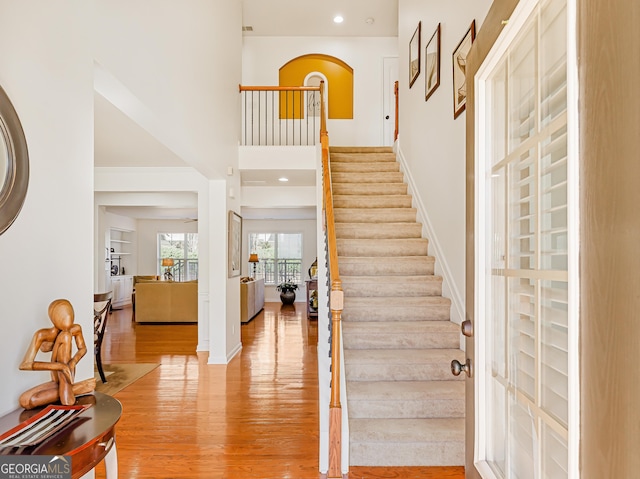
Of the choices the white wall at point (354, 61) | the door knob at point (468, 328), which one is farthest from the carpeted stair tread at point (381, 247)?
the white wall at point (354, 61)

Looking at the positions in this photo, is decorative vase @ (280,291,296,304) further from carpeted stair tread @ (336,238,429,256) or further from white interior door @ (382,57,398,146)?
carpeted stair tread @ (336,238,429,256)

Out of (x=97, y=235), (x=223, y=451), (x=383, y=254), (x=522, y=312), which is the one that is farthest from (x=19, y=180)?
(x=97, y=235)

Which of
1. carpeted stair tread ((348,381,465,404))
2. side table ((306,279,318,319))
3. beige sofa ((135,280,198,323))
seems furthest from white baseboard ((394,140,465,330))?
beige sofa ((135,280,198,323))

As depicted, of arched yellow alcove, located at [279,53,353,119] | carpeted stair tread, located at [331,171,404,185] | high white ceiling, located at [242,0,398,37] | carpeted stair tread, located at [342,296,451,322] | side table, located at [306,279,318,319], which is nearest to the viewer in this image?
carpeted stair tread, located at [342,296,451,322]

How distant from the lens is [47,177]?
1.61m

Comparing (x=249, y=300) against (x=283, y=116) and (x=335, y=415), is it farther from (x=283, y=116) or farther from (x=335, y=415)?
(x=335, y=415)

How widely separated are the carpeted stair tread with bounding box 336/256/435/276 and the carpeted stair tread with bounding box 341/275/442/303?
0.14 metres

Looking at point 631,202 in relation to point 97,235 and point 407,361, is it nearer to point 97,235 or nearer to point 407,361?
point 407,361

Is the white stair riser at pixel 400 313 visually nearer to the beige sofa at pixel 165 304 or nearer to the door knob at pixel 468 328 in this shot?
the door knob at pixel 468 328

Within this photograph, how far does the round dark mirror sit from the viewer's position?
1.35 metres

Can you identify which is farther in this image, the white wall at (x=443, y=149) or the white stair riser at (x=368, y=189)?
the white stair riser at (x=368, y=189)

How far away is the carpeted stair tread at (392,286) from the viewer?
12.6ft

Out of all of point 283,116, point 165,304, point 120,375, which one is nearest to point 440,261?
point 120,375

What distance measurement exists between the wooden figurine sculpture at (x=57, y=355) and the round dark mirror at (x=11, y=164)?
332mm
